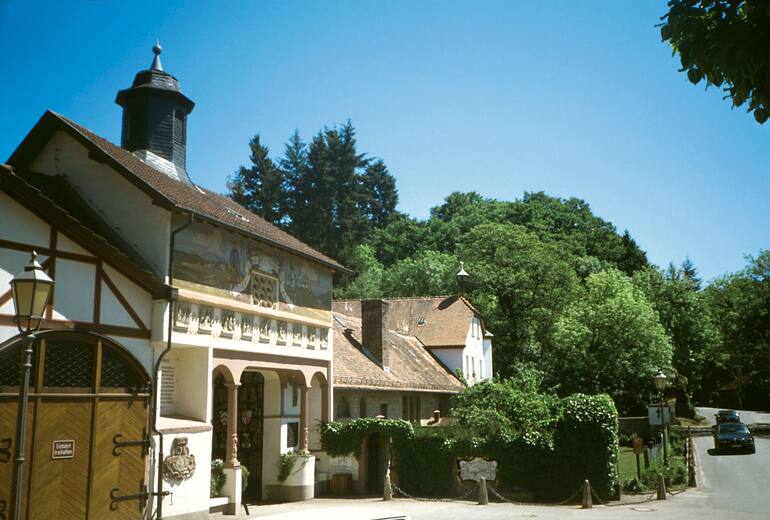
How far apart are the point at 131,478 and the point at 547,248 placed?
4392 cm

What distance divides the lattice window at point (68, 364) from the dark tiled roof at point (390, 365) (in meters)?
12.0

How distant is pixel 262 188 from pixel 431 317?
2915 centimetres

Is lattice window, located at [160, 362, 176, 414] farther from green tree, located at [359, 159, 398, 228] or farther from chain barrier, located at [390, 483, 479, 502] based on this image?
green tree, located at [359, 159, 398, 228]

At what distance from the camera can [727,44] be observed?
6137mm

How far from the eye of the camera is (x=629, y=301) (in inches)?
1858

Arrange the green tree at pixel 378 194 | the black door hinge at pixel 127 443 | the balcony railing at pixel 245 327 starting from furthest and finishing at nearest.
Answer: the green tree at pixel 378 194 → the balcony railing at pixel 245 327 → the black door hinge at pixel 127 443

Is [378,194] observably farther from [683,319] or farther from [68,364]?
[68,364]

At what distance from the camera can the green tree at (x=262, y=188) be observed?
222ft

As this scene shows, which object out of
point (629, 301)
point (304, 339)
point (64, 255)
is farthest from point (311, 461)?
point (629, 301)

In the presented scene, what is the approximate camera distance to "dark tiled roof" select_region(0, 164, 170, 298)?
46.6 ft

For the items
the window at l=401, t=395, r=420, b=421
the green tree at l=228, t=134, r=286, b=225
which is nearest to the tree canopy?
the green tree at l=228, t=134, r=286, b=225

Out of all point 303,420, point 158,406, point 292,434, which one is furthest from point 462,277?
point 158,406

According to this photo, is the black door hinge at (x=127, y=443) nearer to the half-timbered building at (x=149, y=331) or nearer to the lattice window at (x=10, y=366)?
the half-timbered building at (x=149, y=331)

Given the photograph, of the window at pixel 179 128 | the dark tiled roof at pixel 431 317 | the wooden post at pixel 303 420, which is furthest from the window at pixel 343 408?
the dark tiled roof at pixel 431 317
